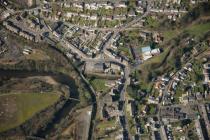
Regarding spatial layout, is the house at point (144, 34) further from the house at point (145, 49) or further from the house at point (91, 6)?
the house at point (91, 6)

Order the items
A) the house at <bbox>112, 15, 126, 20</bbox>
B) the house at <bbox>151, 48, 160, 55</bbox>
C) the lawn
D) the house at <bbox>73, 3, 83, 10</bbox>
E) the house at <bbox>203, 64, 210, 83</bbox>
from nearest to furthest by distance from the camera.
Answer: the lawn, the house at <bbox>203, 64, 210, 83</bbox>, the house at <bbox>151, 48, 160, 55</bbox>, the house at <bbox>112, 15, 126, 20</bbox>, the house at <bbox>73, 3, 83, 10</bbox>

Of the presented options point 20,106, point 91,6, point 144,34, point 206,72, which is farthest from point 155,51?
point 20,106

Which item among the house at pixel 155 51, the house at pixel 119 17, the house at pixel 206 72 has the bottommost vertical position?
the house at pixel 206 72

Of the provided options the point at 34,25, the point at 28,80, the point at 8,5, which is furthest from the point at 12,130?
the point at 8,5

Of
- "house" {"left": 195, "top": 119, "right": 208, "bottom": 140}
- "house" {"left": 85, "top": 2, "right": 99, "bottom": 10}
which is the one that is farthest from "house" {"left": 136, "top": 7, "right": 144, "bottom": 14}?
"house" {"left": 195, "top": 119, "right": 208, "bottom": 140}

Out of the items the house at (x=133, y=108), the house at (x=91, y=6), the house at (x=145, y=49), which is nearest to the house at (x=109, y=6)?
the house at (x=91, y=6)

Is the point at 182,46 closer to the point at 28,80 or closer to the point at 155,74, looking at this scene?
the point at 155,74

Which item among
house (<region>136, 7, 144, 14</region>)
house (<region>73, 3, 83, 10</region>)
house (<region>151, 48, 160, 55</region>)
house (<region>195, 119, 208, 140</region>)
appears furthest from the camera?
house (<region>73, 3, 83, 10</region>)

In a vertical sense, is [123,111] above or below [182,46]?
below

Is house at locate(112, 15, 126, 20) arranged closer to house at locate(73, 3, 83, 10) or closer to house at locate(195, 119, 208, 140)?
house at locate(73, 3, 83, 10)
